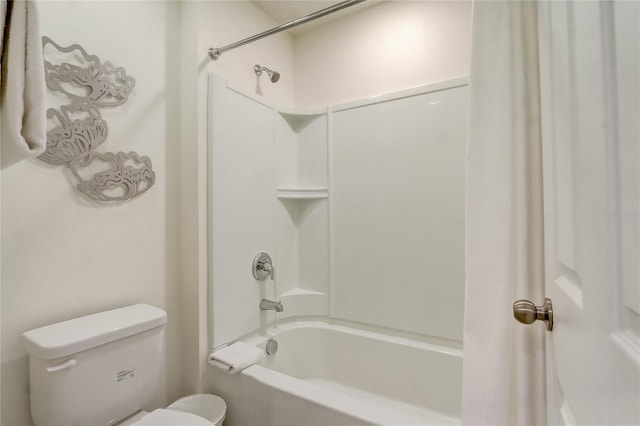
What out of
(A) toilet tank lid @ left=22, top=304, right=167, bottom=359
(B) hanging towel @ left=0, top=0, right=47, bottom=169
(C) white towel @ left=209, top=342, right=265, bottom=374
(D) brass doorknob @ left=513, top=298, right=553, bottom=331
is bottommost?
(C) white towel @ left=209, top=342, right=265, bottom=374

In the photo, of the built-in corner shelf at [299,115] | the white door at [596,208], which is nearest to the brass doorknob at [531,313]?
the white door at [596,208]

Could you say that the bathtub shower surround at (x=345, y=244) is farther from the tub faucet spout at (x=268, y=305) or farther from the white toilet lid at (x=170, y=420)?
the white toilet lid at (x=170, y=420)

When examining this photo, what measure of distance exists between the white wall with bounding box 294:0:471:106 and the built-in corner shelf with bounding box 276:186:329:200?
0.63 metres

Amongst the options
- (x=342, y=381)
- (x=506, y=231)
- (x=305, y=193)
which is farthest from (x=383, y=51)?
(x=342, y=381)

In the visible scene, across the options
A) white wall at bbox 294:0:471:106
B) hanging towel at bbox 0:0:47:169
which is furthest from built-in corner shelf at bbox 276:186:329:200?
hanging towel at bbox 0:0:47:169

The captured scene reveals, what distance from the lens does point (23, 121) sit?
637mm

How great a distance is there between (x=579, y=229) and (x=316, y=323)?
181 cm

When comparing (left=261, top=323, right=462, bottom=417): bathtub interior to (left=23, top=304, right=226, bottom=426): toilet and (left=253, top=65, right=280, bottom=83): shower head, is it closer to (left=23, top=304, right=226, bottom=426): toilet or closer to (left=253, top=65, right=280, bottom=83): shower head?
(left=23, top=304, right=226, bottom=426): toilet

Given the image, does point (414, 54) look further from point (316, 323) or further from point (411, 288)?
point (316, 323)

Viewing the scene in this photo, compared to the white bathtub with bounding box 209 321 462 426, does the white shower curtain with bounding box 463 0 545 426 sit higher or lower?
higher

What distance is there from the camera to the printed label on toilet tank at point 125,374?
1.07 meters

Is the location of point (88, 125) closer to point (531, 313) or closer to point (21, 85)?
point (21, 85)

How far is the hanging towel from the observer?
1.99 ft

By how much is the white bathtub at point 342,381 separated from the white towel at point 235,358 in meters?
0.04
